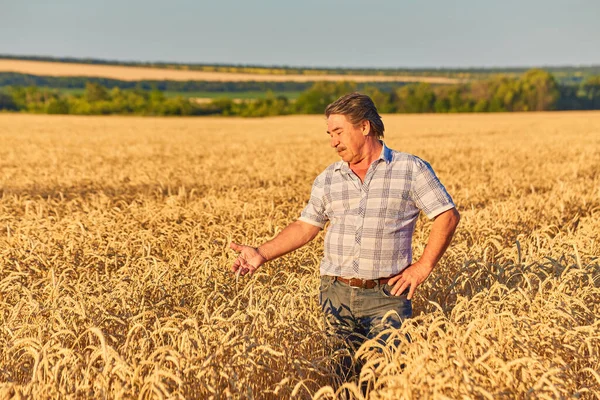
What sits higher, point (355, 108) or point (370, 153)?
point (355, 108)

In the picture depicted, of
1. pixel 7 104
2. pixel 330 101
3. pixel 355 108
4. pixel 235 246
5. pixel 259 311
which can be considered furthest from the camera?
pixel 330 101

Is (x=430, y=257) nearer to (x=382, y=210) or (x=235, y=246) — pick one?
(x=382, y=210)

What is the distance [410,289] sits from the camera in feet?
13.4

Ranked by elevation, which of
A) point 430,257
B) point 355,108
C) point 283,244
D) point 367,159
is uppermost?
point 355,108

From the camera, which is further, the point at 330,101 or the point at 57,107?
the point at 330,101

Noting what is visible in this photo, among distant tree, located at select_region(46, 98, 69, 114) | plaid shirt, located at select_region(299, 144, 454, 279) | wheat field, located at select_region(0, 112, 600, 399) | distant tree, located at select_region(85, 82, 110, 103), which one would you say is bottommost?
distant tree, located at select_region(46, 98, 69, 114)

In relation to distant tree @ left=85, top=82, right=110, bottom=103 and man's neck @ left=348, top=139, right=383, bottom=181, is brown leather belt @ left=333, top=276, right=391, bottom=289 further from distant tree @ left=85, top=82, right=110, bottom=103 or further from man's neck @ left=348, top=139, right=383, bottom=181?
distant tree @ left=85, top=82, right=110, bottom=103

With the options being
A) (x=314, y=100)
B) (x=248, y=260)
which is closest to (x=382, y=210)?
(x=248, y=260)

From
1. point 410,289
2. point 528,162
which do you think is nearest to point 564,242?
point 410,289

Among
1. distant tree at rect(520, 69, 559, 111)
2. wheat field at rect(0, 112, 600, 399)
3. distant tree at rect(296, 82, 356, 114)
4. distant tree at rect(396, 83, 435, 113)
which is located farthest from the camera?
distant tree at rect(520, 69, 559, 111)

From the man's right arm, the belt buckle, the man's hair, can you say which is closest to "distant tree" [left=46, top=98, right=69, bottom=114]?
the man's right arm

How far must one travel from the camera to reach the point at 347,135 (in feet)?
13.5

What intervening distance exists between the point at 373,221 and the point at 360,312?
0.58 m

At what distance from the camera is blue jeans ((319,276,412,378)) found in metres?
4.16
